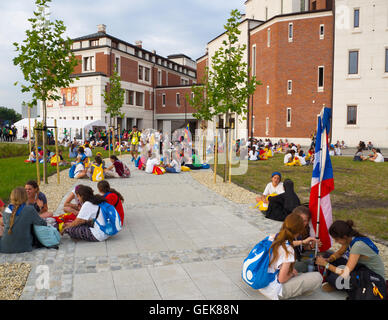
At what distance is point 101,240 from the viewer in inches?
250

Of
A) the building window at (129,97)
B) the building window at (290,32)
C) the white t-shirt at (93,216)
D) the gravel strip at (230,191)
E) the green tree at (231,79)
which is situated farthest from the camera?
the building window at (129,97)

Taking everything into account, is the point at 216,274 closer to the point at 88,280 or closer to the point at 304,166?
the point at 88,280

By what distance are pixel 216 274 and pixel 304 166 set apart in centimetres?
1700

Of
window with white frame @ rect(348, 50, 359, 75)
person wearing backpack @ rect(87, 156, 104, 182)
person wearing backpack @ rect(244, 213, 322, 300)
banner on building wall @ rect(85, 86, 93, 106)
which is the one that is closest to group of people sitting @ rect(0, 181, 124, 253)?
person wearing backpack @ rect(244, 213, 322, 300)

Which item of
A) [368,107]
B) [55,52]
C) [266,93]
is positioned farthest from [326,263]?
[266,93]

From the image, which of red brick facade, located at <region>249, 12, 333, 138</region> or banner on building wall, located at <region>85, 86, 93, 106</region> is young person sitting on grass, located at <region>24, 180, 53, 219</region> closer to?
red brick facade, located at <region>249, 12, 333, 138</region>

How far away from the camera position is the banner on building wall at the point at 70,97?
48.9 metres

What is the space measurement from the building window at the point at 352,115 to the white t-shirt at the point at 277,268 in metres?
36.5

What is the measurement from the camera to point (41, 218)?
5.89m

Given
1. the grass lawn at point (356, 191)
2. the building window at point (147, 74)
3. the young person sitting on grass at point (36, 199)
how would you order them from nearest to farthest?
the young person sitting on grass at point (36, 199)
the grass lawn at point (356, 191)
the building window at point (147, 74)

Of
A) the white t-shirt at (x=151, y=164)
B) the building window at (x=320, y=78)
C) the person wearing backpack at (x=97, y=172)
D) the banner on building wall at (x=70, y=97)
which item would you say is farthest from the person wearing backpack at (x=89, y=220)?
the banner on building wall at (x=70, y=97)

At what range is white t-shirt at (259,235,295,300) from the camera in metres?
3.99

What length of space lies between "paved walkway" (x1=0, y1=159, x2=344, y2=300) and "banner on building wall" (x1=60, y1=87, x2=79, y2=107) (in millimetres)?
43764

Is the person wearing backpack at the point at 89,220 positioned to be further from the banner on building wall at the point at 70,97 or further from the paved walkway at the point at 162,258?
the banner on building wall at the point at 70,97
